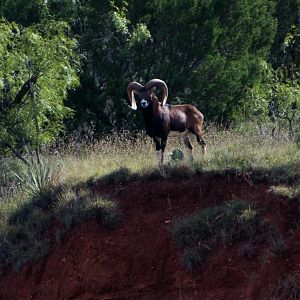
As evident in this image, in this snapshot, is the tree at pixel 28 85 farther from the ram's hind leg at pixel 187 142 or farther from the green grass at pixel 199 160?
the ram's hind leg at pixel 187 142

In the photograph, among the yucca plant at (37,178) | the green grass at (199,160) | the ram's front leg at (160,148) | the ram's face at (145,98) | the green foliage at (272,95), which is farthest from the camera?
the green foliage at (272,95)

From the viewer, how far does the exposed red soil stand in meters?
12.4

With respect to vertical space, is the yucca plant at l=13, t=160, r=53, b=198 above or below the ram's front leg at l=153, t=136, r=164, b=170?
below

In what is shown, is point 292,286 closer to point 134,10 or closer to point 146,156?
point 146,156

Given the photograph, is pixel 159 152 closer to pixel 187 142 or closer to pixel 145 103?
pixel 145 103

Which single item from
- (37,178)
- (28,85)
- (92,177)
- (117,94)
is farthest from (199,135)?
(117,94)

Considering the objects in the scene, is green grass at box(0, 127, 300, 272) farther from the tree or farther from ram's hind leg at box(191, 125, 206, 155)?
the tree

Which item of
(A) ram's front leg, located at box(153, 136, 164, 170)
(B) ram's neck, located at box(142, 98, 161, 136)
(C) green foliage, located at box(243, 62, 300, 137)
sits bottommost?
(C) green foliage, located at box(243, 62, 300, 137)

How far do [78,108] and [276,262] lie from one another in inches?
571

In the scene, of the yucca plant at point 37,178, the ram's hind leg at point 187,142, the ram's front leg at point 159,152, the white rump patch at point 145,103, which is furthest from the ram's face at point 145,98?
the yucca plant at point 37,178

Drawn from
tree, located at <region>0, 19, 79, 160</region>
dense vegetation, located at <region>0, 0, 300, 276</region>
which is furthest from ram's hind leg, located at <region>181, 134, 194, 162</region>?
tree, located at <region>0, 19, 79, 160</region>

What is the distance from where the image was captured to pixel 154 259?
13.7 metres

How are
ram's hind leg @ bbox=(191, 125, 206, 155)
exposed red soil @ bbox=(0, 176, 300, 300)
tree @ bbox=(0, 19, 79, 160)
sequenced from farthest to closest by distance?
tree @ bbox=(0, 19, 79, 160)
ram's hind leg @ bbox=(191, 125, 206, 155)
exposed red soil @ bbox=(0, 176, 300, 300)

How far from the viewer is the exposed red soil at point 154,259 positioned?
40.7 ft
